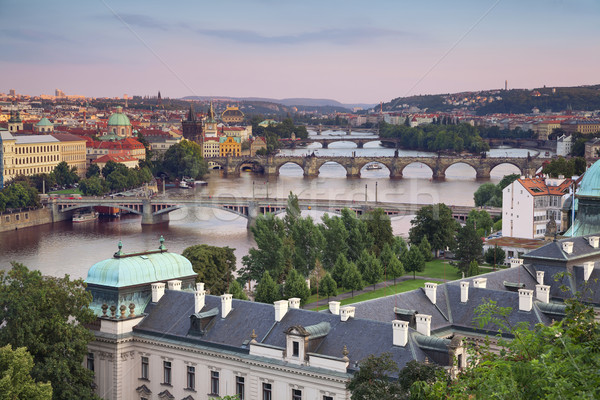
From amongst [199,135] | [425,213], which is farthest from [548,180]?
[199,135]

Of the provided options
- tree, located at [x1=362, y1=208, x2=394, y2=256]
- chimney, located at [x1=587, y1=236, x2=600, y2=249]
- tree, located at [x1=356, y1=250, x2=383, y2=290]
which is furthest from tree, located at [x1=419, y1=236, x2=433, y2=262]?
chimney, located at [x1=587, y1=236, x2=600, y2=249]

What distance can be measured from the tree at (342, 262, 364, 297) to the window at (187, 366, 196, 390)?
16.2 m

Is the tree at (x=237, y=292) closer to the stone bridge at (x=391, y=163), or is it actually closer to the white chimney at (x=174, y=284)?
the white chimney at (x=174, y=284)

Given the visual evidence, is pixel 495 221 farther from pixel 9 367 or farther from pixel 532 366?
pixel 532 366

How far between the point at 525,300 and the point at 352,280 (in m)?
15.5

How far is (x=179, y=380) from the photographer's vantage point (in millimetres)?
23422

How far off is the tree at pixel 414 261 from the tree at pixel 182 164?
216 feet

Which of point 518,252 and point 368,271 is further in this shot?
point 518,252

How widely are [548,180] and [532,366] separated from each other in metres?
49.5

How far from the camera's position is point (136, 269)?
25.2 metres

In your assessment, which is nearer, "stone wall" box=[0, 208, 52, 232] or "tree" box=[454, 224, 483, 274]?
"tree" box=[454, 224, 483, 274]

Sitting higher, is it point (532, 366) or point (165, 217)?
point (532, 366)

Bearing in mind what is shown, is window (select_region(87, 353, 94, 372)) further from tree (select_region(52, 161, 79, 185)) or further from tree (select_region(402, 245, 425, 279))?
tree (select_region(52, 161, 79, 185))

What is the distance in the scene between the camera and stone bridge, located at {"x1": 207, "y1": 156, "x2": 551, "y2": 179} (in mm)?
106125
